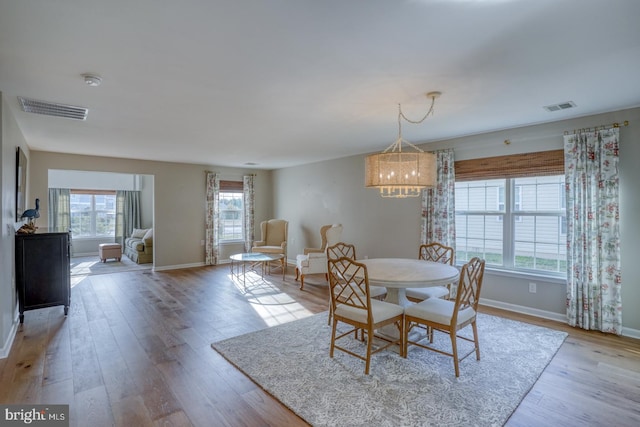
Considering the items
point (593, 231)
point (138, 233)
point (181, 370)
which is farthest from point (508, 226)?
point (138, 233)

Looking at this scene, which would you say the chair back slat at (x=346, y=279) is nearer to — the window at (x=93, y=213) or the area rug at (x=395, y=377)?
the area rug at (x=395, y=377)

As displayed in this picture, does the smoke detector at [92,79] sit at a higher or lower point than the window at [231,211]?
higher

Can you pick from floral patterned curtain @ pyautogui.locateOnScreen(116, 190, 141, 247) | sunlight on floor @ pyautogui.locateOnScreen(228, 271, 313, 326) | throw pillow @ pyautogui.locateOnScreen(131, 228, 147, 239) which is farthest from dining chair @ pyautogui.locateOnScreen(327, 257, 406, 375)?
floral patterned curtain @ pyautogui.locateOnScreen(116, 190, 141, 247)

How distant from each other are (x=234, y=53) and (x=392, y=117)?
207 cm

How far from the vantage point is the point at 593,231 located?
141 inches

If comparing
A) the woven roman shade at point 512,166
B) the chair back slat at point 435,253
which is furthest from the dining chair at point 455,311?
the woven roman shade at point 512,166

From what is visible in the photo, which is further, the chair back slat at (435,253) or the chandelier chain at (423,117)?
the chair back slat at (435,253)

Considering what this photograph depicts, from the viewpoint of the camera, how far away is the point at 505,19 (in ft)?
5.96

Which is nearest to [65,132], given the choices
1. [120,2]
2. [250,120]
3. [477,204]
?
[250,120]

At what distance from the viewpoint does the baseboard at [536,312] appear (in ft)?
11.2

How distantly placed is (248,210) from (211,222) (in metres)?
1.00

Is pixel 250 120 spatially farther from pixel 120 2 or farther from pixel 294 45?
pixel 120 2

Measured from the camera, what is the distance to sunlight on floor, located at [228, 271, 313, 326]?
4.09m

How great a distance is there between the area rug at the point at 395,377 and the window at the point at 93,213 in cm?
859
